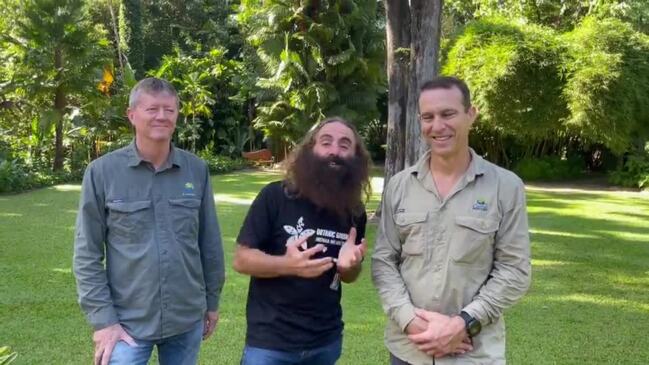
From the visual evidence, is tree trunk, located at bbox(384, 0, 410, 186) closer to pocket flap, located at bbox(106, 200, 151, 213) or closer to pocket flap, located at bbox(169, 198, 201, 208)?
pocket flap, located at bbox(169, 198, 201, 208)

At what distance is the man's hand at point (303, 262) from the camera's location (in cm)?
217

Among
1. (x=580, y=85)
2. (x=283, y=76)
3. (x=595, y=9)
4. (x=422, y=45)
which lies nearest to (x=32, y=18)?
(x=283, y=76)

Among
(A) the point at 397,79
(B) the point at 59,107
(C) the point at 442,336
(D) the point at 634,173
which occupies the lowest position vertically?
(D) the point at 634,173

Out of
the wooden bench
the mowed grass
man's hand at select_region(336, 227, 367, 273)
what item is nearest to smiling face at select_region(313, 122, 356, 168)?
man's hand at select_region(336, 227, 367, 273)

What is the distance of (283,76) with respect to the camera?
17766 mm

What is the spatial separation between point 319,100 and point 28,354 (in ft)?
44.3

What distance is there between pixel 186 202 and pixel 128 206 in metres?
0.23

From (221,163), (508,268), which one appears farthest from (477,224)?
(221,163)

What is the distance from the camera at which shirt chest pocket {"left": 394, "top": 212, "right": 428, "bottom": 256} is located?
2.13 m

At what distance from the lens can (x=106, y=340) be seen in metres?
2.29

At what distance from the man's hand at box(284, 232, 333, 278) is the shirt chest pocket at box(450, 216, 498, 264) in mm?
450

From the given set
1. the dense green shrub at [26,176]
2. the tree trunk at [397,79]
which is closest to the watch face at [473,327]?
the tree trunk at [397,79]

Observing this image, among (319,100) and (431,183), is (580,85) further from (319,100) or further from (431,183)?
(431,183)

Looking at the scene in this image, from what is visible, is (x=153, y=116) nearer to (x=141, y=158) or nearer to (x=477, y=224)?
(x=141, y=158)
